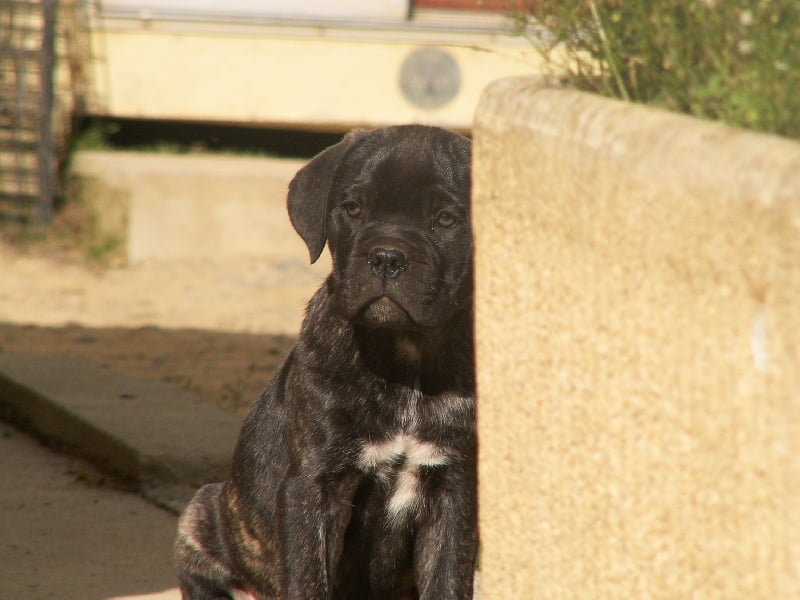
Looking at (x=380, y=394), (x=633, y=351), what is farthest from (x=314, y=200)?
(x=633, y=351)

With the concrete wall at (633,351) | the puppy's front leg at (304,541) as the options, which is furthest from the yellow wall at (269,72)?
the concrete wall at (633,351)

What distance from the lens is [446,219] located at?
376 cm

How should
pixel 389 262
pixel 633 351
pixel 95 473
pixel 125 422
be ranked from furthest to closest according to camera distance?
pixel 125 422 < pixel 95 473 < pixel 389 262 < pixel 633 351

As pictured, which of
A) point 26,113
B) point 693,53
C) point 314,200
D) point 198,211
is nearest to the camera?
point 693,53

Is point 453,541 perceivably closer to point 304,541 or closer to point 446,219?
point 304,541

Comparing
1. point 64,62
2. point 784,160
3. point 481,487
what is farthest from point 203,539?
point 64,62

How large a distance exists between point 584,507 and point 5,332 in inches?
238

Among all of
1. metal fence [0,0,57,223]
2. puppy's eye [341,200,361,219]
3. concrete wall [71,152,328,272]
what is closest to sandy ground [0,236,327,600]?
concrete wall [71,152,328,272]

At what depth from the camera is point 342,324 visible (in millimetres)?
3857

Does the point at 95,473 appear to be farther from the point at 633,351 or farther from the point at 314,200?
the point at 633,351

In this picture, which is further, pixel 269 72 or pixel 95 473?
pixel 269 72

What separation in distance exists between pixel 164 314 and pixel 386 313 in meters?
5.31

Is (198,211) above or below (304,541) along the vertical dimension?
below

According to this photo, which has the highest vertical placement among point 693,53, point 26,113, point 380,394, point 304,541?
point 693,53
